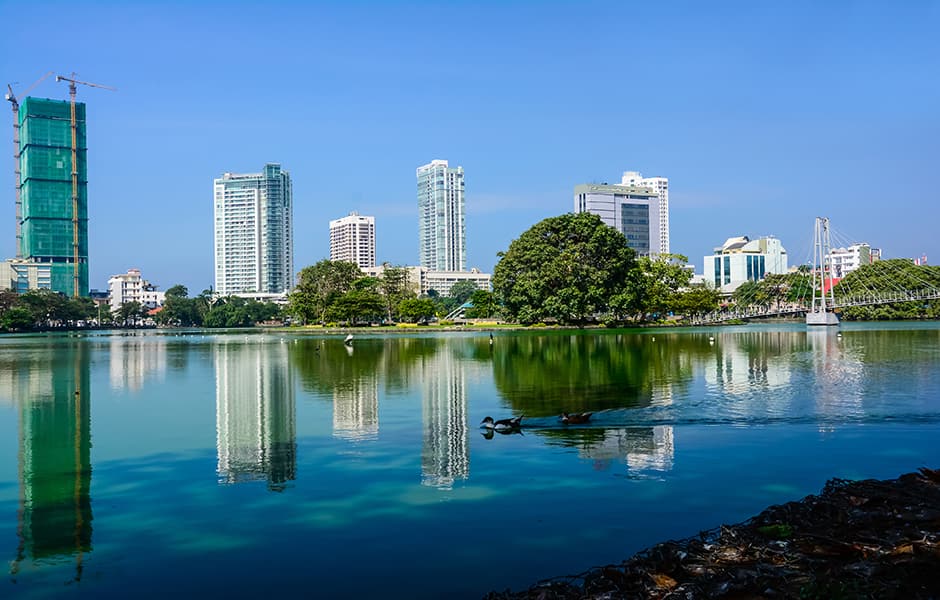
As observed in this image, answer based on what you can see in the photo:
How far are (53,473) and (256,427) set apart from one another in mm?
5017

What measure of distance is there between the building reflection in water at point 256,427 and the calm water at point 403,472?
9cm

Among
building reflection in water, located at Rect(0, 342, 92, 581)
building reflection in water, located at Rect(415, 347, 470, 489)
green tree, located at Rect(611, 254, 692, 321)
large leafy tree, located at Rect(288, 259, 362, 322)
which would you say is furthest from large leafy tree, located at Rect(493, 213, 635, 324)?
building reflection in water, located at Rect(0, 342, 92, 581)

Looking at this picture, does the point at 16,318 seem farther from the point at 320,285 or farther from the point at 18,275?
the point at 18,275

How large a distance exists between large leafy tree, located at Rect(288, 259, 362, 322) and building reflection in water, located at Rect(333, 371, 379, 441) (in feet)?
255

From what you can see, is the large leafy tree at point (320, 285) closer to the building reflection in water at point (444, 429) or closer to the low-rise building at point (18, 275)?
the building reflection in water at point (444, 429)

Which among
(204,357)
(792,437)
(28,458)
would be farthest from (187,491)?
(204,357)

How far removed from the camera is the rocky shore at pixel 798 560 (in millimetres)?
6090

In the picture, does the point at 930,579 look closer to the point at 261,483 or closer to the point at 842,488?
the point at 842,488

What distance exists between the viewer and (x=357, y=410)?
65.3ft

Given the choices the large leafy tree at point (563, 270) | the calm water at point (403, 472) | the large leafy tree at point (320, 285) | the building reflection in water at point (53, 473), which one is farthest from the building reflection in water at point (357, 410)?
the large leafy tree at point (320, 285)

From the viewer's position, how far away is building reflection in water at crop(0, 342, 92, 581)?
897cm

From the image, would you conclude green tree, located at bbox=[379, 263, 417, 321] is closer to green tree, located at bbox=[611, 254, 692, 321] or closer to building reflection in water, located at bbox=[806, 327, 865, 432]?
green tree, located at bbox=[611, 254, 692, 321]

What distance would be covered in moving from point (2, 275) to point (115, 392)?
190605mm

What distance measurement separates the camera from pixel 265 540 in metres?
8.96
